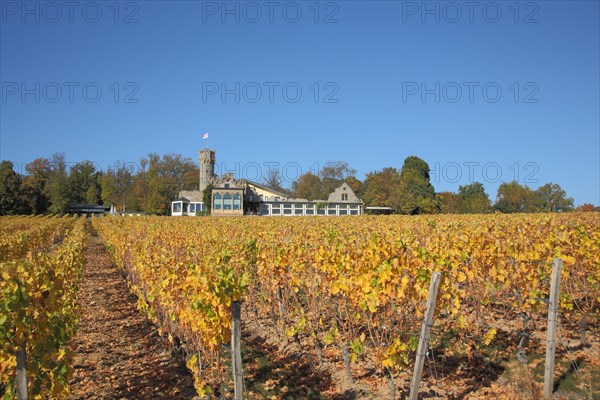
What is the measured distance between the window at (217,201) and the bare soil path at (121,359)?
177ft

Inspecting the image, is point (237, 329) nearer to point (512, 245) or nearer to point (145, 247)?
point (512, 245)

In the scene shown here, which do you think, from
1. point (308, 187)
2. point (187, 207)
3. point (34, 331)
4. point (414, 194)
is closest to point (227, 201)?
point (187, 207)

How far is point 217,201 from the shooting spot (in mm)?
65125

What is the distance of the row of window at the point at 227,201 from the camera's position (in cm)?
6497

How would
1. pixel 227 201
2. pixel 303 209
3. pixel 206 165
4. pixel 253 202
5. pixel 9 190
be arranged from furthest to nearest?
pixel 206 165 < pixel 253 202 < pixel 303 209 < pixel 227 201 < pixel 9 190

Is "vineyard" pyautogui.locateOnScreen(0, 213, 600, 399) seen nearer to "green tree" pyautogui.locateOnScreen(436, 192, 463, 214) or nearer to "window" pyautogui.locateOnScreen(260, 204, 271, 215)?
"green tree" pyautogui.locateOnScreen(436, 192, 463, 214)

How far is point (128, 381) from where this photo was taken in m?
6.07

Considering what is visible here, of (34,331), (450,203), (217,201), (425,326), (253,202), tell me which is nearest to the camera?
(34,331)

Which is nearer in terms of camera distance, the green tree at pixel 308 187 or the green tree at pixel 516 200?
the green tree at pixel 516 200

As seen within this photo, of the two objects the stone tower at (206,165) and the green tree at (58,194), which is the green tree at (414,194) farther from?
the green tree at (58,194)

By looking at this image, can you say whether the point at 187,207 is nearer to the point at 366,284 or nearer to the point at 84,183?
the point at 84,183

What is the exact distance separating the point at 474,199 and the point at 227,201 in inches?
1420

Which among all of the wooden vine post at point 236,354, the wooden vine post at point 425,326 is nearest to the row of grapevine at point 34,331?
the wooden vine post at point 236,354

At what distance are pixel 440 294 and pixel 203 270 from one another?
2.79m
